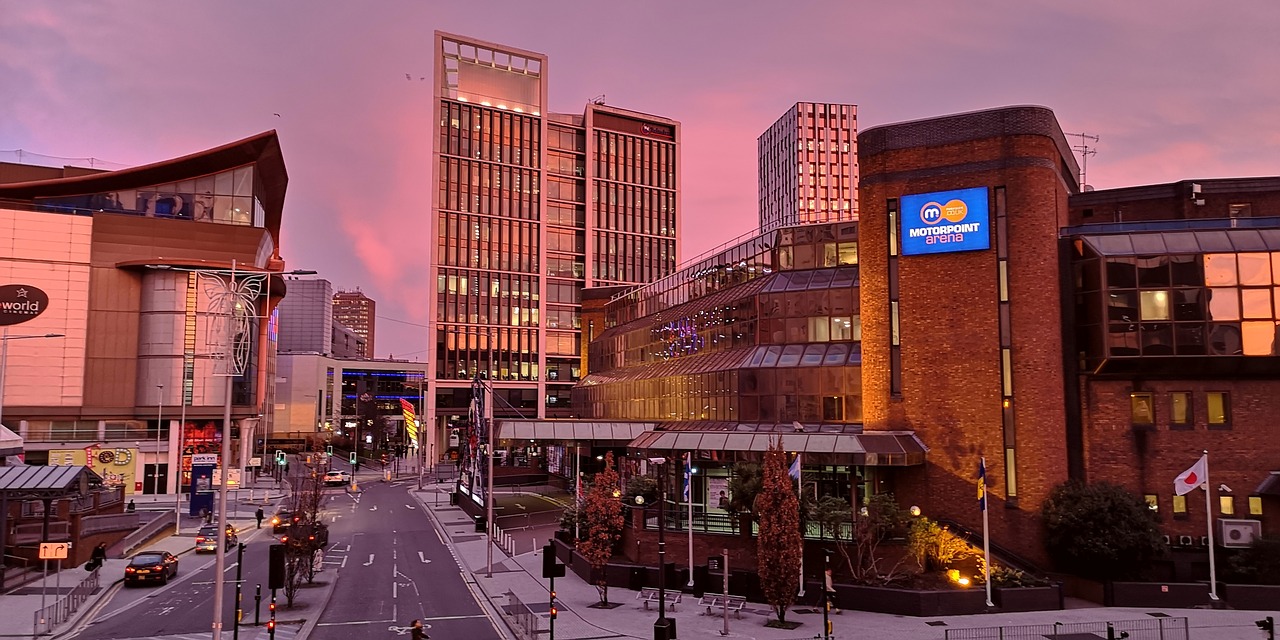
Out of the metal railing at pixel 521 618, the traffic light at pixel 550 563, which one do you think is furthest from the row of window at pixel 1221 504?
the metal railing at pixel 521 618

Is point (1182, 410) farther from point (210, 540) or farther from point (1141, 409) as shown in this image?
point (210, 540)

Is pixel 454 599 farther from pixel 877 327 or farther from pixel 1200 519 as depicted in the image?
pixel 1200 519

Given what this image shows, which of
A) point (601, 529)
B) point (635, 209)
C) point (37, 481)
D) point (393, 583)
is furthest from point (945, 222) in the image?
point (635, 209)

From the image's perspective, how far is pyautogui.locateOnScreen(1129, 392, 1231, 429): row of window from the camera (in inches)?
1480

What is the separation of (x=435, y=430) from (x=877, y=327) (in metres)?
90.8

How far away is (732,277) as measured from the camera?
5841 centimetres

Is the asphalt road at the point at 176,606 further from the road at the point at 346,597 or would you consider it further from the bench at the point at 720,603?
the bench at the point at 720,603

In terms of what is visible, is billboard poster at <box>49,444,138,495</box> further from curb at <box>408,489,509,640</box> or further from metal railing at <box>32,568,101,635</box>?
metal railing at <box>32,568,101,635</box>

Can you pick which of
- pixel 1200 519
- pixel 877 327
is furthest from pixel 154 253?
pixel 1200 519

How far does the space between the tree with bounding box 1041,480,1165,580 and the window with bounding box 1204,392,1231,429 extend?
5198mm

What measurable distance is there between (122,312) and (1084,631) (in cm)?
8310

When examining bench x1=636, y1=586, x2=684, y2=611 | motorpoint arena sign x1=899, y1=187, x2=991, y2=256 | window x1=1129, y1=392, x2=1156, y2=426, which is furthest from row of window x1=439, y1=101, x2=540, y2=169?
window x1=1129, y1=392, x2=1156, y2=426

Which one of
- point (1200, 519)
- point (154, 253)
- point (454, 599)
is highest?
point (154, 253)

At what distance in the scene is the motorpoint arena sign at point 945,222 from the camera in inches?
1560
